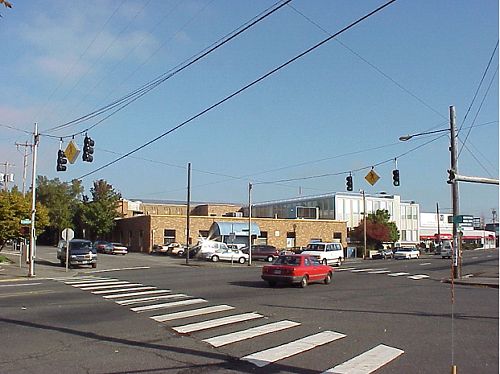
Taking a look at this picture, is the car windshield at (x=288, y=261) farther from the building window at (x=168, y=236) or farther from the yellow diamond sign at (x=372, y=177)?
the building window at (x=168, y=236)

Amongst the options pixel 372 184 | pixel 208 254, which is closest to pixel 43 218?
pixel 208 254

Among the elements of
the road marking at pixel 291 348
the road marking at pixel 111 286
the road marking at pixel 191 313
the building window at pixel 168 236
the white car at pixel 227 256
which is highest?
the building window at pixel 168 236

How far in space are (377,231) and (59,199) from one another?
47.6 meters

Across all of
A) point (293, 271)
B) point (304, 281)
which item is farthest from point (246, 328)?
point (304, 281)

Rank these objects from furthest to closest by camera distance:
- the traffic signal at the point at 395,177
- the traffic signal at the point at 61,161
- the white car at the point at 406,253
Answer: the white car at the point at 406,253
the traffic signal at the point at 395,177
the traffic signal at the point at 61,161

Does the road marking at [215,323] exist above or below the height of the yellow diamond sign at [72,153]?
below

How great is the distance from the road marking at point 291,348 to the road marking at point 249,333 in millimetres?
1054

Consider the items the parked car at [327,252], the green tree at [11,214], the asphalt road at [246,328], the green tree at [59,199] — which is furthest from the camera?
the green tree at [59,199]

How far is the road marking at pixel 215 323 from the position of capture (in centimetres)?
1288

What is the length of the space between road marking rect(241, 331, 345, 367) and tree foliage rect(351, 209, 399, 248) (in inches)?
2776

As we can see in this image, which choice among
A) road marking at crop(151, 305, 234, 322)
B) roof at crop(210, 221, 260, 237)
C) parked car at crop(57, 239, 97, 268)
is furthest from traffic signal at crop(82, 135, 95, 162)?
roof at crop(210, 221, 260, 237)

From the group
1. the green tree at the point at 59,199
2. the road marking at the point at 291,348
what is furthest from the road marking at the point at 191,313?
the green tree at the point at 59,199

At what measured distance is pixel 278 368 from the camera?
358 inches

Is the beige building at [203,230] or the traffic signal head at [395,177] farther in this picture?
the beige building at [203,230]
